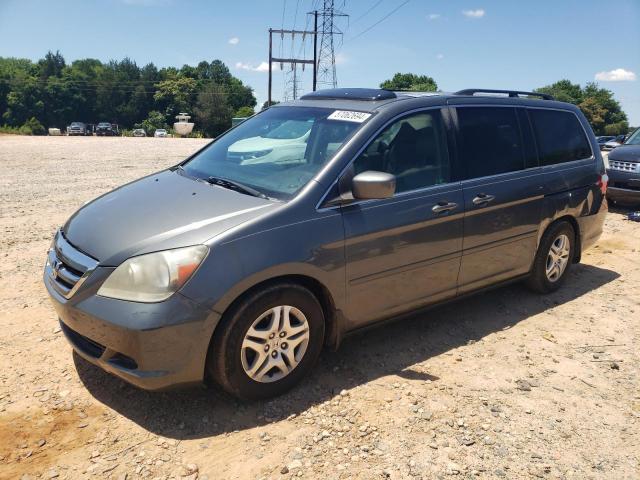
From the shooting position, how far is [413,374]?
11.9 feet

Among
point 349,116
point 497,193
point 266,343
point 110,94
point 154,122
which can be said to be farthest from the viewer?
point 110,94

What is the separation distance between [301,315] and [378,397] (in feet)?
2.43

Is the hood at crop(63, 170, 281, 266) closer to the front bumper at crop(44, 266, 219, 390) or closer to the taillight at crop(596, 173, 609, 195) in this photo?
the front bumper at crop(44, 266, 219, 390)

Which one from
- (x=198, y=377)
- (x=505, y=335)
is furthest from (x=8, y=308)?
(x=505, y=335)

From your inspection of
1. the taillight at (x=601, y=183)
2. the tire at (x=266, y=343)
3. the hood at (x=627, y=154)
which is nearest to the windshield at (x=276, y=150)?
the tire at (x=266, y=343)

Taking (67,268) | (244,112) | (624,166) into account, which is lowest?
(67,268)

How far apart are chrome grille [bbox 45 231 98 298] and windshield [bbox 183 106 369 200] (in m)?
1.09

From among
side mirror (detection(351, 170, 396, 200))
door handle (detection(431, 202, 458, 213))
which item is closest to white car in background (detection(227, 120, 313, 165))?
side mirror (detection(351, 170, 396, 200))

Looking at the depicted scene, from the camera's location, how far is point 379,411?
3.18 metres

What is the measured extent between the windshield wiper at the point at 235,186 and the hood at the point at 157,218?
52 mm

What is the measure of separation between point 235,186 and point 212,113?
305 feet

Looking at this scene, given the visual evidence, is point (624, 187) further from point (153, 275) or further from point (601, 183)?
point (153, 275)

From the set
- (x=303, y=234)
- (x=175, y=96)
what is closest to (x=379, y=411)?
(x=303, y=234)

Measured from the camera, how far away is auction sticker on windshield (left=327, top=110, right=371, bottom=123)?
364 centimetres
